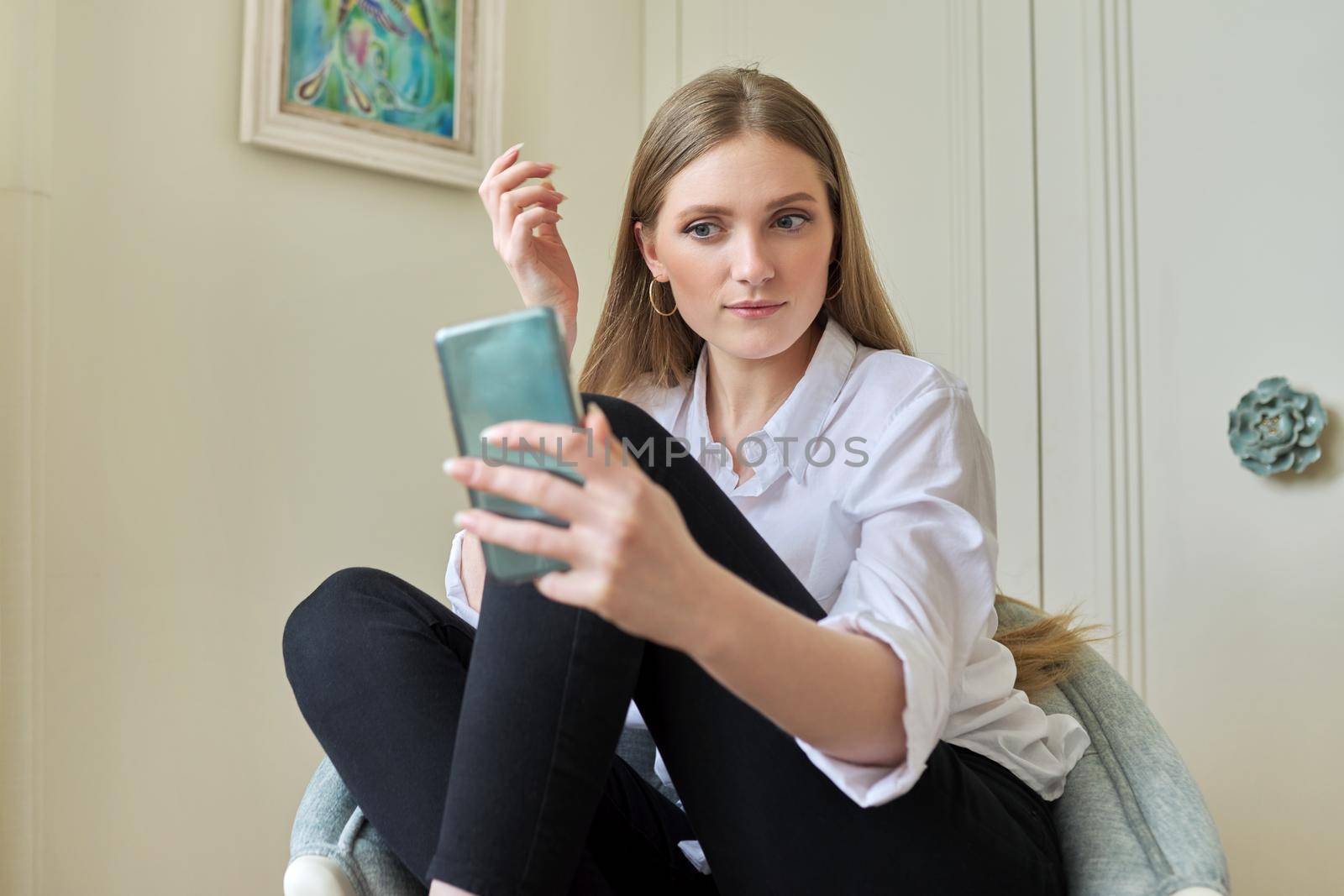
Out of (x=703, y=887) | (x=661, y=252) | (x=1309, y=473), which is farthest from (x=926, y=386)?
(x=1309, y=473)

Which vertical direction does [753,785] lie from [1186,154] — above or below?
below

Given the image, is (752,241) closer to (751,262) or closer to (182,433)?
(751,262)

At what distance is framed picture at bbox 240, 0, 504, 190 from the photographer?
1783 mm

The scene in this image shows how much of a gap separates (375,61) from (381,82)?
0.03 meters

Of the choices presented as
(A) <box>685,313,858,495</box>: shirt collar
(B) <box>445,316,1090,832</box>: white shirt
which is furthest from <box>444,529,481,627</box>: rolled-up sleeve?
(A) <box>685,313,858,495</box>: shirt collar

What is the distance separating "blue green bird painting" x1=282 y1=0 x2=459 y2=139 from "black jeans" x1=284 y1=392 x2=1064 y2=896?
1.27m

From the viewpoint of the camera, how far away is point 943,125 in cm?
186

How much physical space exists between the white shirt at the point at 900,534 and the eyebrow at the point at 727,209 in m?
0.14

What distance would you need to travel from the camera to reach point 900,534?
848 millimetres

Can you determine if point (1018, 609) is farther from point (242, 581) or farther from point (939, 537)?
point (242, 581)

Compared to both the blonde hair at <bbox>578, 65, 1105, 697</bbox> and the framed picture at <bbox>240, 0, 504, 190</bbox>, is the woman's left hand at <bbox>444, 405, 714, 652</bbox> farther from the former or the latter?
the framed picture at <bbox>240, 0, 504, 190</bbox>

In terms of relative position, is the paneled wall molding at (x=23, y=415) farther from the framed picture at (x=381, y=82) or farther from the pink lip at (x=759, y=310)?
the pink lip at (x=759, y=310)

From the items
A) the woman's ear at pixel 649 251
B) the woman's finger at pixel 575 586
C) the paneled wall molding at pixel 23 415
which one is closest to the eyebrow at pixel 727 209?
the woman's ear at pixel 649 251

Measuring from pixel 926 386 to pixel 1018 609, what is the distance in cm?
34
